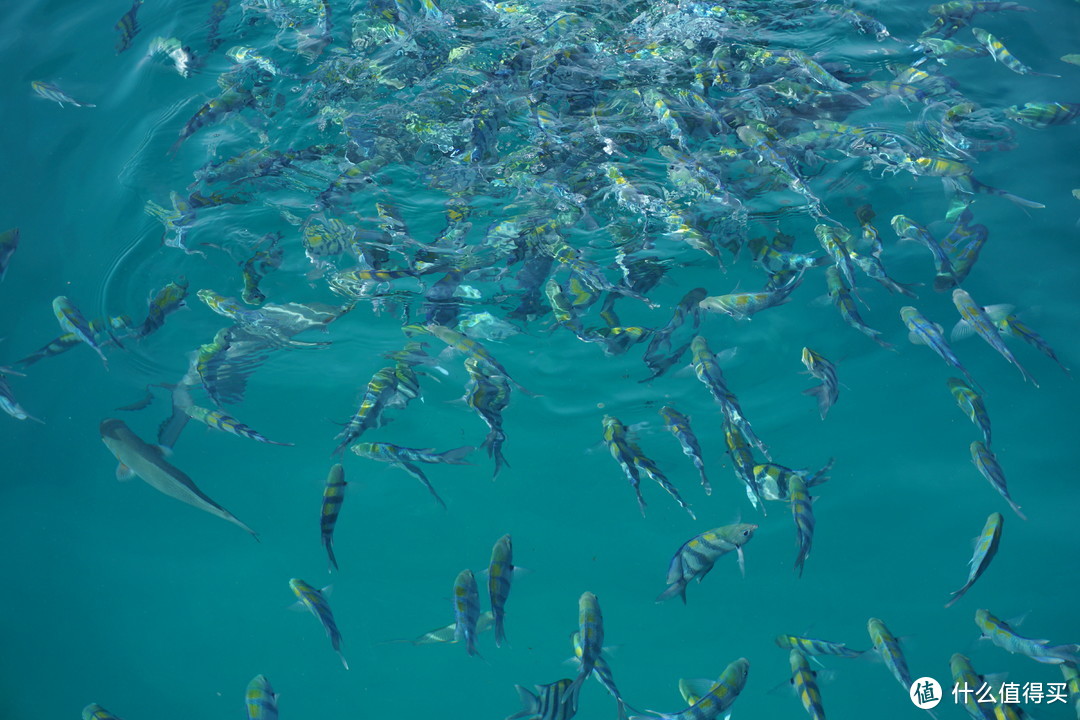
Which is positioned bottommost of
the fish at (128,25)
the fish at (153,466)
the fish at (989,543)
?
the fish at (989,543)

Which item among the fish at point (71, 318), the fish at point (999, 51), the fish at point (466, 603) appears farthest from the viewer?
the fish at point (999, 51)

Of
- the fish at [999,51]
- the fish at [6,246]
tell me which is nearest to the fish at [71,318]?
the fish at [6,246]

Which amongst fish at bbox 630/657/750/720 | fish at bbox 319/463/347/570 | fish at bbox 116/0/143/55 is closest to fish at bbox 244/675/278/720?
fish at bbox 319/463/347/570

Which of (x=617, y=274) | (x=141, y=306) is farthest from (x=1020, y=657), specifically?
(x=141, y=306)

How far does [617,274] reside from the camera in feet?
21.8

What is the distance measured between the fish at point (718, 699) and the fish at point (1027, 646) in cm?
180

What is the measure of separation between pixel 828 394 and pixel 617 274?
88.5 inches

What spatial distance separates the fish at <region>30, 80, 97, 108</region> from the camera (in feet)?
24.9

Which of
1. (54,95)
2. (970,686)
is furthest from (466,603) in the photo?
(54,95)

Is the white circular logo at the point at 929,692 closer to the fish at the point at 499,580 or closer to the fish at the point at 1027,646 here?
the fish at the point at 1027,646

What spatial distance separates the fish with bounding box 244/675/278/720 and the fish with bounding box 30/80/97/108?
274 inches

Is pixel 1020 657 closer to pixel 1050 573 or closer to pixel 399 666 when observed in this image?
pixel 1050 573

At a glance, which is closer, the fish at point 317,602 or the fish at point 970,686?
the fish at point 970,686

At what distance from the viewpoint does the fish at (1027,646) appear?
14.9 ft
